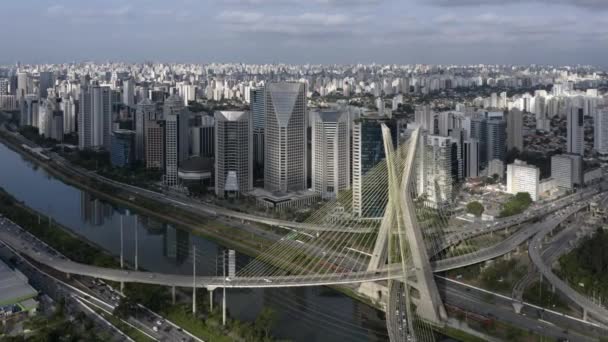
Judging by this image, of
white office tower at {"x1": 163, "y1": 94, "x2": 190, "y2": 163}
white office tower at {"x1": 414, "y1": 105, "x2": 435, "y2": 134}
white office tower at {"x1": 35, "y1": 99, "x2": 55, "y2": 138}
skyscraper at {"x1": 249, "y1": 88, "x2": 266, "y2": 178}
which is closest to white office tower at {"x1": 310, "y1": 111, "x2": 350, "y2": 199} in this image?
skyscraper at {"x1": 249, "y1": 88, "x2": 266, "y2": 178}

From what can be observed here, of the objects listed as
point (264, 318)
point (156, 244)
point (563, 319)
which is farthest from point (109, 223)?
point (563, 319)

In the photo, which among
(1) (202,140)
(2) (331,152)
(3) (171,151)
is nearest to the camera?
(2) (331,152)

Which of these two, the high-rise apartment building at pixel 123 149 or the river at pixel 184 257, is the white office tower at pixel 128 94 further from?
the river at pixel 184 257

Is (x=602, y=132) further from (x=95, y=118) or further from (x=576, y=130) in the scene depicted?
(x=95, y=118)

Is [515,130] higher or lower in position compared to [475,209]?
higher

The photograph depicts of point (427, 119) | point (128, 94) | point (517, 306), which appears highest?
point (128, 94)

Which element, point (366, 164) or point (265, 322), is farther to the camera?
point (366, 164)

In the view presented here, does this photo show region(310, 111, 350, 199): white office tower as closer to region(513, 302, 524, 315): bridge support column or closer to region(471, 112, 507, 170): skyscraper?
region(471, 112, 507, 170): skyscraper

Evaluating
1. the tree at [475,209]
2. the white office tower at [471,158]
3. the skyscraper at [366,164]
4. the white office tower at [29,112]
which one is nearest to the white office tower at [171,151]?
the skyscraper at [366,164]

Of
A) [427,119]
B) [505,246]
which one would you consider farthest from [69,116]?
[505,246]
